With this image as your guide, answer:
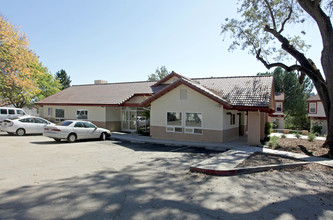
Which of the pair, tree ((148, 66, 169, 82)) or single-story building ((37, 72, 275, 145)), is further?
tree ((148, 66, 169, 82))

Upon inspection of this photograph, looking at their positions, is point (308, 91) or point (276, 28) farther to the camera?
point (308, 91)

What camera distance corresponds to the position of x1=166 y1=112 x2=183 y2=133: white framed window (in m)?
17.5

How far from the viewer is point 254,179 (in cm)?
791

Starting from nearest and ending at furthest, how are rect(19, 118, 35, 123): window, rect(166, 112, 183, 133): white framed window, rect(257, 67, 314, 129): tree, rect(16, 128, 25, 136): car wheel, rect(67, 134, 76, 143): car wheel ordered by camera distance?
rect(67, 134, 76, 143): car wheel < rect(166, 112, 183, 133): white framed window < rect(16, 128, 25, 136): car wheel < rect(19, 118, 35, 123): window < rect(257, 67, 314, 129): tree

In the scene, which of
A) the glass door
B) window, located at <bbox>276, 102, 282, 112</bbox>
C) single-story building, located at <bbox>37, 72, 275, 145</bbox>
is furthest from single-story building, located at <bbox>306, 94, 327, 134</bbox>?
the glass door

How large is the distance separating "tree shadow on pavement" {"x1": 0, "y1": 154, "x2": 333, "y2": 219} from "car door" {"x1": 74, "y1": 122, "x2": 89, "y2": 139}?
333 inches

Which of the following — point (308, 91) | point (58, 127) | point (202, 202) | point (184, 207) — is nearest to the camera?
point (184, 207)

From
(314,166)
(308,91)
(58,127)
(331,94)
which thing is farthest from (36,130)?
(308,91)

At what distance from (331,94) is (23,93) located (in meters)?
25.7

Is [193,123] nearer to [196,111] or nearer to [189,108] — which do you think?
[196,111]

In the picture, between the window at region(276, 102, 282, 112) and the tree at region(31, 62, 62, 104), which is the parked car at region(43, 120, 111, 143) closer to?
the tree at region(31, 62, 62, 104)

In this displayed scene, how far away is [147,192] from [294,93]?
49997 millimetres

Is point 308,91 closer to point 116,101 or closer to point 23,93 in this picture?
point 116,101

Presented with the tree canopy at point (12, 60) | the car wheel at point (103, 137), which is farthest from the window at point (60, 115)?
the car wheel at point (103, 137)
